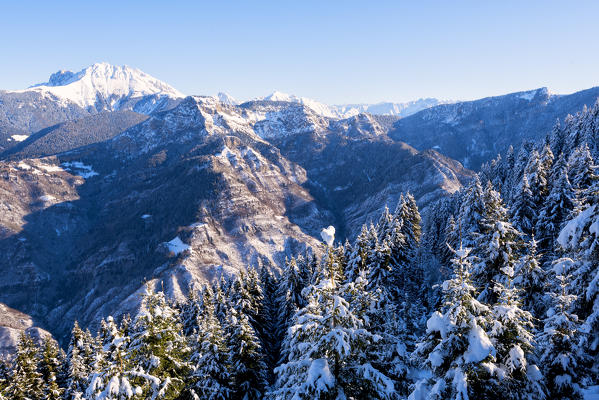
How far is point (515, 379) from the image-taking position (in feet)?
30.9

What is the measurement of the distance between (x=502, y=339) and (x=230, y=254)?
146 metres

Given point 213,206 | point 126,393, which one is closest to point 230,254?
point 213,206

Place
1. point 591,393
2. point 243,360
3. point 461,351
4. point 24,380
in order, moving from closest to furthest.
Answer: point 461,351 < point 591,393 < point 243,360 < point 24,380

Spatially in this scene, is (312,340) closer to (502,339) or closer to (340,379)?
(340,379)

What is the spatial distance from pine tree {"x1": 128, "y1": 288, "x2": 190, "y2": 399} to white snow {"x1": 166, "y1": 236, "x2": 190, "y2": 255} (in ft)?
441

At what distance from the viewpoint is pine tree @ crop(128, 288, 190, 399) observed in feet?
49.8

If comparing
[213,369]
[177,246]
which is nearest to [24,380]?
[213,369]

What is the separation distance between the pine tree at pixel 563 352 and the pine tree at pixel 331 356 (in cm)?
1007

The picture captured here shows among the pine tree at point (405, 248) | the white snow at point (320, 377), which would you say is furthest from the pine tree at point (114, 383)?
the pine tree at point (405, 248)

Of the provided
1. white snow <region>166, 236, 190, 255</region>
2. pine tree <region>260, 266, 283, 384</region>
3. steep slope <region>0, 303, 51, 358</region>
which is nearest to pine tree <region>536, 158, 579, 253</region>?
pine tree <region>260, 266, 283, 384</region>

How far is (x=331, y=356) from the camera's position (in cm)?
920

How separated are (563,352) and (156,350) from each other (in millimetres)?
18922

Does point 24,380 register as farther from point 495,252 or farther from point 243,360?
point 495,252

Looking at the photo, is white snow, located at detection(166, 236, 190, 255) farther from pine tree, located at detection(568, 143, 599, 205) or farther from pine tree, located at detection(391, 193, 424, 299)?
pine tree, located at detection(568, 143, 599, 205)
